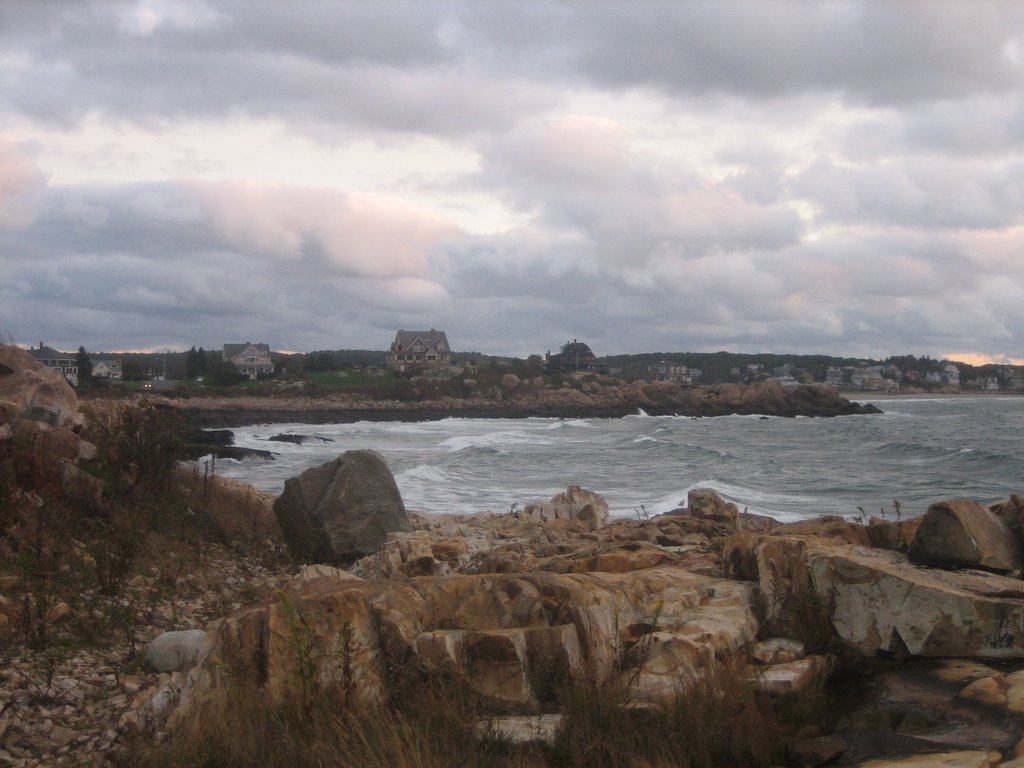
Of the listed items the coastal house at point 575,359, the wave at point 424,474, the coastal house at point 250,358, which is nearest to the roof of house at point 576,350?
the coastal house at point 575,359

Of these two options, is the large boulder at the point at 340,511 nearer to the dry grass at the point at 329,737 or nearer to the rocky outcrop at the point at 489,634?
the rocky outcrop at the point at 489,634

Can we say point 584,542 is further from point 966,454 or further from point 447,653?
point 966,454

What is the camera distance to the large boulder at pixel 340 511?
1120cm

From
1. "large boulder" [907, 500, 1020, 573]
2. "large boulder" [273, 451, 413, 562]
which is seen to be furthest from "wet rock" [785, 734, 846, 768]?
"large boulder" [273, 451, 413, 562]

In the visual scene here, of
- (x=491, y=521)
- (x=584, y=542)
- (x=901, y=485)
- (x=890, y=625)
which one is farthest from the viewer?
(x=901, y=485)

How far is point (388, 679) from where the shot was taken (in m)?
4.94

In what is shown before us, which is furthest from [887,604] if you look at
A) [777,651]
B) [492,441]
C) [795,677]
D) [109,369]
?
[109,369]

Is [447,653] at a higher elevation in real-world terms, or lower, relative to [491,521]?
higher

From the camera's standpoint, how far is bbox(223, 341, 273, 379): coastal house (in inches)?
3974

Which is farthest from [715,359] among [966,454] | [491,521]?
[491,521]

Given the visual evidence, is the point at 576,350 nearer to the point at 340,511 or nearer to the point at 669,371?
the point at 669,371

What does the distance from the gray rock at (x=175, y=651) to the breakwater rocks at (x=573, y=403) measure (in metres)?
61.8

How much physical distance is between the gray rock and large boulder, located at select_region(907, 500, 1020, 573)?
5.65m

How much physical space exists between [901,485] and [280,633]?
2598 centimetres
